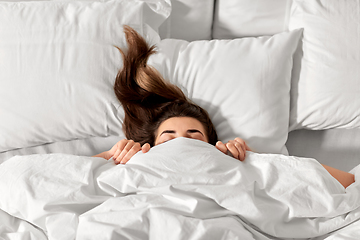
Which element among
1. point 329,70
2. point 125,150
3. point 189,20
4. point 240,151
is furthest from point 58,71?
point 329,70

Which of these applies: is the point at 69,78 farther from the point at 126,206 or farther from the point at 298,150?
the point at 298,150

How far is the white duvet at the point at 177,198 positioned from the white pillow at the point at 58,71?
280 millimetres

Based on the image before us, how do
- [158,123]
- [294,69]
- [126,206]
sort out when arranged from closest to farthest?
1. [126,206]
2. [158,123]
3. [294,69]

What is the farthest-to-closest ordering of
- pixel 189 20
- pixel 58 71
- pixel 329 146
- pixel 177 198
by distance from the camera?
pixel 189 20 → pixel 329 146 → pixel 58 71 → pixel 177 198

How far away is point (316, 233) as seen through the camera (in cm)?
76

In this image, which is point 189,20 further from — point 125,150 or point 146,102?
point 125,150

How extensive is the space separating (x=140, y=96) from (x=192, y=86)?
0.20 m

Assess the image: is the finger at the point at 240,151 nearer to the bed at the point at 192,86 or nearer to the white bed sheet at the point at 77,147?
the bed at the point at 192,86

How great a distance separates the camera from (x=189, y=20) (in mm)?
1330

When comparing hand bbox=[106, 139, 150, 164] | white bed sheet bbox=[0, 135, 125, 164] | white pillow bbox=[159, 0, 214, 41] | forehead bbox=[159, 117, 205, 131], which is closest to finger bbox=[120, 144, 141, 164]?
hand bbox=[106, 139, 150, 164]

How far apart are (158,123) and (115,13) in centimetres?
45

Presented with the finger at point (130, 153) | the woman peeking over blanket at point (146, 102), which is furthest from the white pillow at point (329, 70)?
the finger at point (130, 153)

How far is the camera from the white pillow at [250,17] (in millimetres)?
1285

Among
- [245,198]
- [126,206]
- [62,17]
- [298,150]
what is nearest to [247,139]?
[298,150]
